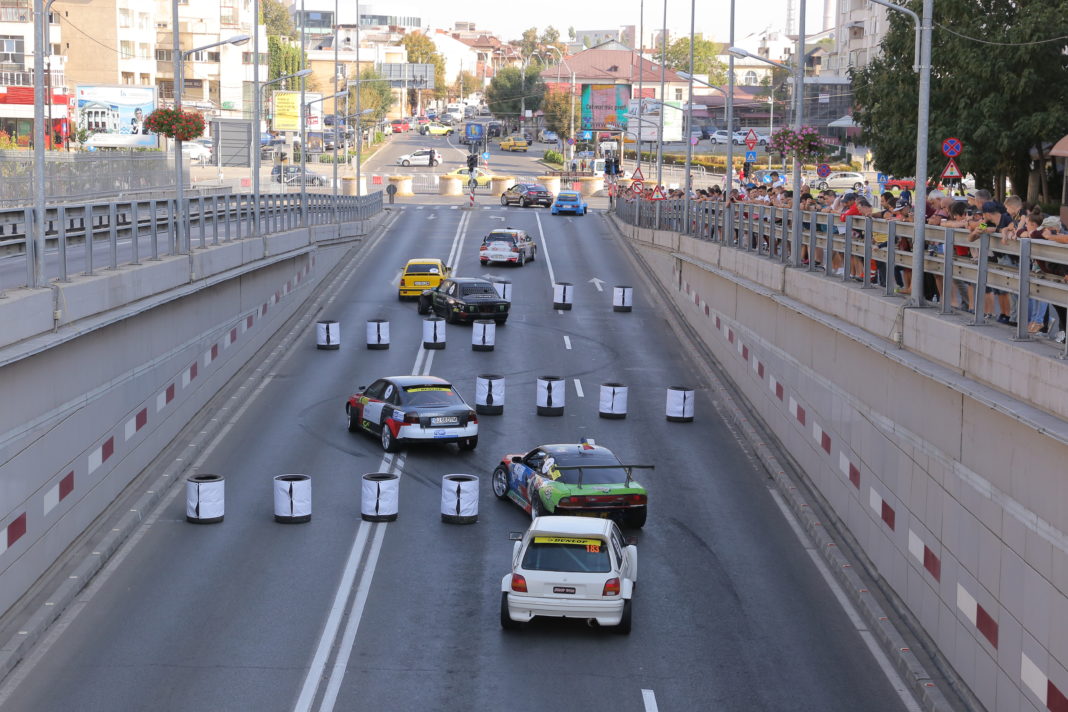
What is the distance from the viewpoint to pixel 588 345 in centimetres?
3716

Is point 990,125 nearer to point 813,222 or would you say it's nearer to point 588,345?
point 588,345

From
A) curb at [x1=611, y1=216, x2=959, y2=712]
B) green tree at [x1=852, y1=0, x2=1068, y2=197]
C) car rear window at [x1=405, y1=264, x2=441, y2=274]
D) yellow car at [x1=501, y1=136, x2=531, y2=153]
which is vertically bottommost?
curb at [x1=611, y1=216, x2=959, y2=712]

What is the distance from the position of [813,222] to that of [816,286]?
1723 millimetres

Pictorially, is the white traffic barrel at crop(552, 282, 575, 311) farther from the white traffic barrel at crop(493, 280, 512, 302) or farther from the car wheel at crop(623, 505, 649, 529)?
the car wheel at crop(623, 505, 649, 529)

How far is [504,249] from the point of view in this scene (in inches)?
2089

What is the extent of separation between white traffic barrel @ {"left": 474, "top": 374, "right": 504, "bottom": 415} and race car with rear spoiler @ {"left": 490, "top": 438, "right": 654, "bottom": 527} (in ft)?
22.4

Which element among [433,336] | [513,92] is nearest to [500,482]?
[433,336]

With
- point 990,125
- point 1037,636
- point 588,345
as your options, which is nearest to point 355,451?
point 588,345

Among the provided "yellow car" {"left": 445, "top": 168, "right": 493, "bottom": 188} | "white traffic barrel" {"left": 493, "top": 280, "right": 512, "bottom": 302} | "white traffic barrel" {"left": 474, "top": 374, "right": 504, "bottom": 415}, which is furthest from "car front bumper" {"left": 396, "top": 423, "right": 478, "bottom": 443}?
"yellow car" {"left": 445, "top": 168, "right": 493, "bottom": 188}

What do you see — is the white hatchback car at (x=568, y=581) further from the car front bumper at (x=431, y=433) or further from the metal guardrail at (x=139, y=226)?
the car front bumper at (x=431, y=433)

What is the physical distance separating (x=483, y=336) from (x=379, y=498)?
15.4 meters

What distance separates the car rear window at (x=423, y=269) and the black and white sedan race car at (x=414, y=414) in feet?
60.8

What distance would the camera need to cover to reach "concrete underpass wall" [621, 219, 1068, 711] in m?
11.7

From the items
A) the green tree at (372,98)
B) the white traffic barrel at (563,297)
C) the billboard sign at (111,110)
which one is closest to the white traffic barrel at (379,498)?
the white traffic barrel at (563,297)
